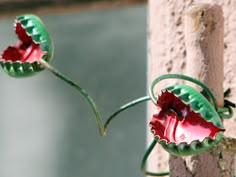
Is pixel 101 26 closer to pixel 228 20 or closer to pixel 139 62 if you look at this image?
pixel 139 62

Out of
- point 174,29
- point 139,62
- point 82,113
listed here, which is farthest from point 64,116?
point 174,29

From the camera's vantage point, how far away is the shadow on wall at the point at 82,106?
2254 millimetres

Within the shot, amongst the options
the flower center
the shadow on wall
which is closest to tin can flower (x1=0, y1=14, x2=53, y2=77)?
the flower center

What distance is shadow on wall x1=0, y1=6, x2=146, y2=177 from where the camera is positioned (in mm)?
2254

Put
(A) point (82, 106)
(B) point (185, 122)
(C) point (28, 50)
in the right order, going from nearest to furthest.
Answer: (B) point (185, 122)
(C) point (28, 50)
(A) point (82, 106)

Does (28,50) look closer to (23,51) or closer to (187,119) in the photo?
(23,51)

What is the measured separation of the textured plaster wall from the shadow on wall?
105 cm

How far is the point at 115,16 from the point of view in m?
2.34

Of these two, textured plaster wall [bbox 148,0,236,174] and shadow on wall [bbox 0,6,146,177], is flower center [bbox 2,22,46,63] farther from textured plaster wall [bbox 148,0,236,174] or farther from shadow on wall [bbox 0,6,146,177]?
shadow on wall [bbox 0,6,146,177]

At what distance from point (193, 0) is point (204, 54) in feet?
0.49

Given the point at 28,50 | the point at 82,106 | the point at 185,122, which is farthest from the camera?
the point at 82,106

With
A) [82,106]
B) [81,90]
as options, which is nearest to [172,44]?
[81,90]

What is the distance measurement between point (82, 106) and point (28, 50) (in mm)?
1257

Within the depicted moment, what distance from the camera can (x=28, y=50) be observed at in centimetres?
104
